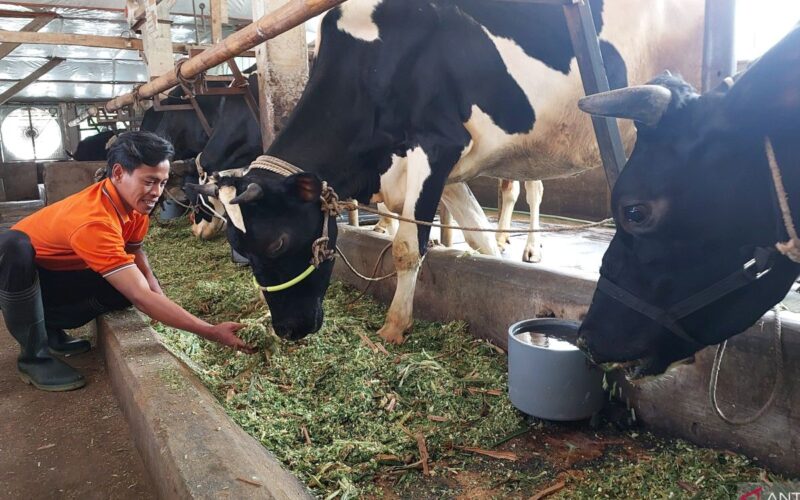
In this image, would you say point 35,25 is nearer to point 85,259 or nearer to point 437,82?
point 85,259

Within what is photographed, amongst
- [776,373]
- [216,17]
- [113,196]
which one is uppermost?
[216,17]

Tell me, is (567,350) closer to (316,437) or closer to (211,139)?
(316,437)

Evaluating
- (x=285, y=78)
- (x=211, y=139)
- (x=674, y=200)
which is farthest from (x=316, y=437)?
(x=211, y=139)

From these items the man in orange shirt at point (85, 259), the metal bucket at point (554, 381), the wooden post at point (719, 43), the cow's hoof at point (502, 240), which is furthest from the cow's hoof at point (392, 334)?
the cow's hoof at point (502, 240)

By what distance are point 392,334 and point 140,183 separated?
151cm

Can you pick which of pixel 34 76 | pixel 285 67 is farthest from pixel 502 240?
pixel 34 76

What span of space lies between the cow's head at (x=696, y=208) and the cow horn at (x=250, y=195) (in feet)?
5.22

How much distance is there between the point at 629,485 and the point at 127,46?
9465 millimetres

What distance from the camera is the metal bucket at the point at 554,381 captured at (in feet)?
7.21

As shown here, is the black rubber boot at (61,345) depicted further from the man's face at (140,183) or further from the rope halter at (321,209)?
the rope halter at (321,209)

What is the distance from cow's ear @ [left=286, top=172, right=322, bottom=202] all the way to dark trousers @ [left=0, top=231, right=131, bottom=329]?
1.23 metres

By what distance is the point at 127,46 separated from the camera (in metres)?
8.87

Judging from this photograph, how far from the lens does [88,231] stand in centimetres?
255

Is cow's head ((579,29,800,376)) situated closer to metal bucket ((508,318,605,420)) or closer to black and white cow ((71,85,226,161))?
metal bucket ((508,318,605,420))
